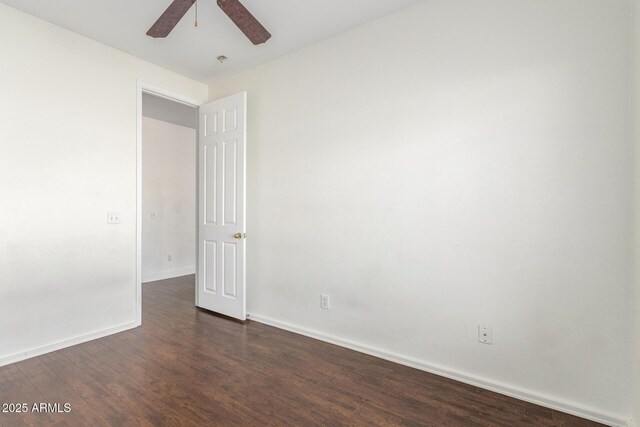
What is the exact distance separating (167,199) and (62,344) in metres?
3.13

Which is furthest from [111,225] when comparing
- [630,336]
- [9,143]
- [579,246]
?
[630,336]

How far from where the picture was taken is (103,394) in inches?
78.2

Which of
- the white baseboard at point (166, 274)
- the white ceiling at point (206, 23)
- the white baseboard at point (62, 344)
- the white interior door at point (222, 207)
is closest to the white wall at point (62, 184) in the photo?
the white baseboard at point (62, 344)

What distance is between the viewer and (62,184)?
270 cm

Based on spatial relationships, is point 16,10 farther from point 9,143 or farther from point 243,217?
point 243,217

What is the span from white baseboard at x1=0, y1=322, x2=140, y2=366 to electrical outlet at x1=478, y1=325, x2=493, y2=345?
303 centimetres

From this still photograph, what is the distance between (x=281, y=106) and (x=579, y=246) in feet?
8.51

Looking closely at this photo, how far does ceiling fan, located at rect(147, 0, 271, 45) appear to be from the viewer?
195 centimetres

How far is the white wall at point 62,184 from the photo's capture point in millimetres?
2439

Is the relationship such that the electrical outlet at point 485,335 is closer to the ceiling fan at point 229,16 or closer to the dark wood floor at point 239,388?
the dark wood floor at point 239,388

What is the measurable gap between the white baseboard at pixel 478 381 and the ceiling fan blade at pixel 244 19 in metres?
2.43

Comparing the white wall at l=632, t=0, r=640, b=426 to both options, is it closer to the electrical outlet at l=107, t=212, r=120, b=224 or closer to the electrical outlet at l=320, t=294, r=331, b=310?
the electrical outlet at l=320, t=294, r=331, b=310

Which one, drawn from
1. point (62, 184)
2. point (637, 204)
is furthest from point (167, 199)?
point (637, 204)

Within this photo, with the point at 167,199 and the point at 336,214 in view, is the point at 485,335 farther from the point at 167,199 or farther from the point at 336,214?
the point at 167,199
